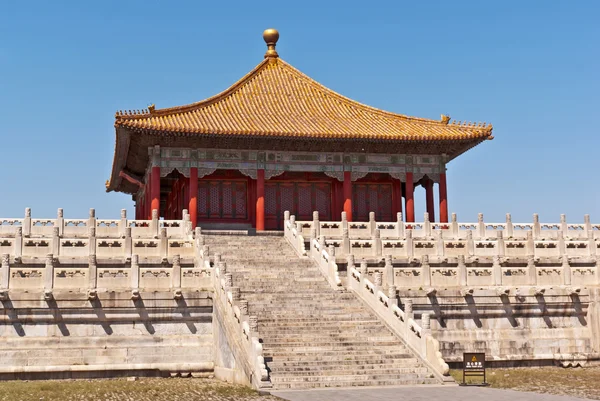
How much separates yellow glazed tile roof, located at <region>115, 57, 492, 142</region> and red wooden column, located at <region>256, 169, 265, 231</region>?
6.29 ft

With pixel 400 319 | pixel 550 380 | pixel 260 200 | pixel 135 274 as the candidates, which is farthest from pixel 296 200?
pixel 550 380

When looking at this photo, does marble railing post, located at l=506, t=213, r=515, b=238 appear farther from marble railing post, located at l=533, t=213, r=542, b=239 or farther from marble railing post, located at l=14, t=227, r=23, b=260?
marble railing post, located at l=14, t=227, r=23, b=260

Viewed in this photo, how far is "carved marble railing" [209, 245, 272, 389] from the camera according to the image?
666 inches

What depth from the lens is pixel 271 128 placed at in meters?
35.3

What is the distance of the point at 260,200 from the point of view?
1371 inches

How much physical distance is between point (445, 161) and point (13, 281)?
22057 mm

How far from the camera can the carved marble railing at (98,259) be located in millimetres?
20578

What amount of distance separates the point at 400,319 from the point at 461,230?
415 inches

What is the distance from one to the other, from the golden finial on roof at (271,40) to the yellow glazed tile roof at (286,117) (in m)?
0.31

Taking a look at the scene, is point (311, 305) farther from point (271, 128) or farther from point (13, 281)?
point (271, 128)

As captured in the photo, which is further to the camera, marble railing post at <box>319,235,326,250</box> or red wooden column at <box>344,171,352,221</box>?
red wooden column at <box>344,171,352,221</box>

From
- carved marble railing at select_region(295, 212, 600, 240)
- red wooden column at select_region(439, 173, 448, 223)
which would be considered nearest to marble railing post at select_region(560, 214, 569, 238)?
carved marble railing at select_region(295, 212, 600, 240)

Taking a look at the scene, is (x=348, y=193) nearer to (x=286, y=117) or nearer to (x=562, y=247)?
(x=286, y=117)

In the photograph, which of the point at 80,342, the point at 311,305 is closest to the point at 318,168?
the point at 311,305
